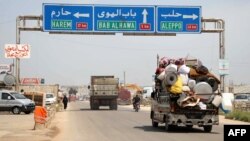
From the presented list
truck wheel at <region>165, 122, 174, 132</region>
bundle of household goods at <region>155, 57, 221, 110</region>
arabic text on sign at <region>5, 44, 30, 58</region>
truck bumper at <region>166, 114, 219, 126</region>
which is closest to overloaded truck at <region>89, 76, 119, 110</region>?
arabic text on sign at <region>5, 44, 30, 58</region>

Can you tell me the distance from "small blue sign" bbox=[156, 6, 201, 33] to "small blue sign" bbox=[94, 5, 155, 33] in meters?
0.58

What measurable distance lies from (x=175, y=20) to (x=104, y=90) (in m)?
14.0

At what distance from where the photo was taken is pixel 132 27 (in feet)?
126

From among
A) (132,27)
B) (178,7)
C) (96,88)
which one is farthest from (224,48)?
(96,88)

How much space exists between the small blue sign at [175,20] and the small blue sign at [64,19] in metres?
5.06

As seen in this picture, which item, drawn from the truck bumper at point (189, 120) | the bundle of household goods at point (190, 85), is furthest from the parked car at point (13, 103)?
the truck bumper at point (189, 120)

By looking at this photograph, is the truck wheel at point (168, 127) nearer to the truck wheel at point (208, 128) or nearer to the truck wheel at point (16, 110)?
the truck wheel at point (208, 128)

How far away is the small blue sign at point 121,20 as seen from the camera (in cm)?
3828

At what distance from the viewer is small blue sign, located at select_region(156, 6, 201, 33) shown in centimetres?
3859

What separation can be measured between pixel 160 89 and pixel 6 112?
2088cm

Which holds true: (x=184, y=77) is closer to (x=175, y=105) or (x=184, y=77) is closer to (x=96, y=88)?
(x=175, y=105)

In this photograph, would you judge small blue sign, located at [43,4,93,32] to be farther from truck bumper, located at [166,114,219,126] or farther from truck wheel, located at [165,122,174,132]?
truck bumper, located at [166,114,219,126]

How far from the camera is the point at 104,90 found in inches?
1978

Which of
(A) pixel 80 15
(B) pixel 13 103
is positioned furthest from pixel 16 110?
(A) pixel 80 15
